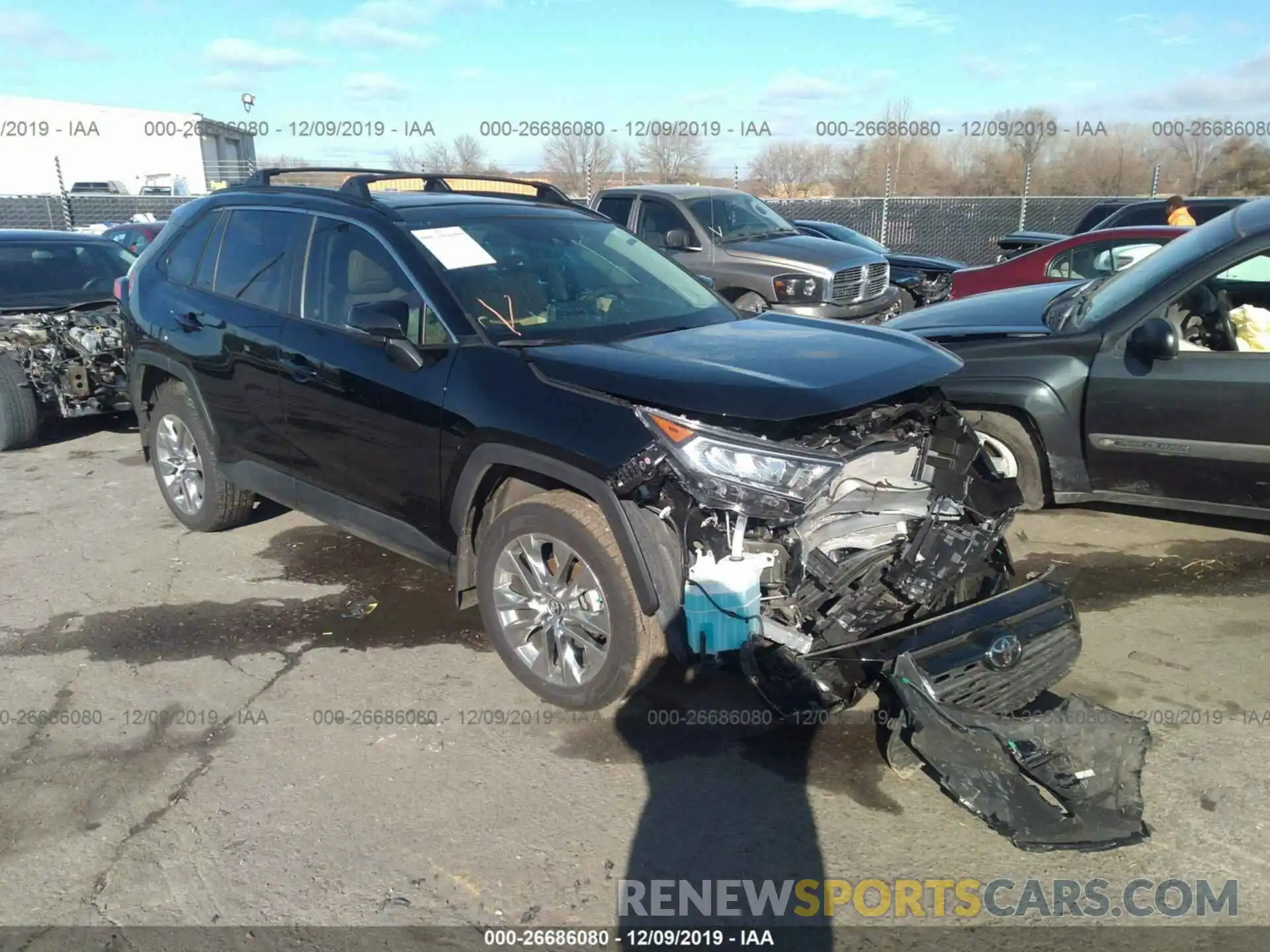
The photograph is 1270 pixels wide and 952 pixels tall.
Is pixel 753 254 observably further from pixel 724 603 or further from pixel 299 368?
pixel 724 603

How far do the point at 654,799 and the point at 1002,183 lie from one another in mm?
31563

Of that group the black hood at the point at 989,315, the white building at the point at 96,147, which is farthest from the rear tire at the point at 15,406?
the white building at the point at 96,147

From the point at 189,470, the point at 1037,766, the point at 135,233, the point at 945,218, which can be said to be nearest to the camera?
the point at 1037,766

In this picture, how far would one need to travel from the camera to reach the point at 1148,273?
5125mm

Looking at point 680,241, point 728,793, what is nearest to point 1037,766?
point 728,793

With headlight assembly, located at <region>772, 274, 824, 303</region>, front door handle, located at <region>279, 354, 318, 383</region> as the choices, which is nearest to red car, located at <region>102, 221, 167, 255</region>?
headlight assembly, located at <region>772, 274, 824, 303</region>

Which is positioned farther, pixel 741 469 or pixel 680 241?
pixel 680 241

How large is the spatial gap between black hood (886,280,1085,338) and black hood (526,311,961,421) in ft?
5.38

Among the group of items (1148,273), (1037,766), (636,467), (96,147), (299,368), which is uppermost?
(96,147)

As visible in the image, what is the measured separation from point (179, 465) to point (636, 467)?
12.2 feet

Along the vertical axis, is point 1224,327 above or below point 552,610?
above

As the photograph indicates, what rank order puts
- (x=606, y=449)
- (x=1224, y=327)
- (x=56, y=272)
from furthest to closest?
(x=56, y=272) < (x=1224, y=327) < (x=606, y=449)

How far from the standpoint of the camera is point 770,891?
8.98 ft

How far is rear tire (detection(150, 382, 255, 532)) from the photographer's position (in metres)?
5.30
